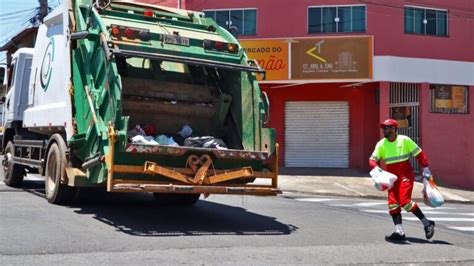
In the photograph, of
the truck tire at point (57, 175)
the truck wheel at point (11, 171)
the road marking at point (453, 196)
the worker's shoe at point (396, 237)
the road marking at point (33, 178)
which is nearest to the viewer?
the worker's shoe at point (396, 237)

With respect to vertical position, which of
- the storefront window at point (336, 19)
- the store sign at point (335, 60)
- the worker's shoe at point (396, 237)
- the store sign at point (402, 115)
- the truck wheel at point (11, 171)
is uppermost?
the storefront window at point (336, 19)

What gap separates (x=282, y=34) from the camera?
21.4 metres

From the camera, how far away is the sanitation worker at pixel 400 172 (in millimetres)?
8391

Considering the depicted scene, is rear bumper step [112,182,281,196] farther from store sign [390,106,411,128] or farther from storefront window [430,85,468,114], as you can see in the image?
storefront window [430,85,468,114]

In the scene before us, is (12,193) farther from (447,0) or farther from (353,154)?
(447,0)

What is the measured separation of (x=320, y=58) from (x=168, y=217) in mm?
12036

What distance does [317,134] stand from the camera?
72.6ft

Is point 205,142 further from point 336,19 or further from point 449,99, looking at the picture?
point 449,99

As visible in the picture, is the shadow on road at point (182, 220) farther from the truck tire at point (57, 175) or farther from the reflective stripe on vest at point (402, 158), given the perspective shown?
the reflective stripe on vest at point (402, 158)

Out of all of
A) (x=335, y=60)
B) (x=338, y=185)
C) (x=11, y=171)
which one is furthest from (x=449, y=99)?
(x=11, y=171)

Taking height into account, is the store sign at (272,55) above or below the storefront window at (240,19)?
below

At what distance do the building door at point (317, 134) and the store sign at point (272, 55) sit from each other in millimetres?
2050

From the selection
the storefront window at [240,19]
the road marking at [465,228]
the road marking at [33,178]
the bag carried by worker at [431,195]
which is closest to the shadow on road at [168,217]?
the bag carried by worker at [431,195]

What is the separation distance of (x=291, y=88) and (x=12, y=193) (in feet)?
41.1
